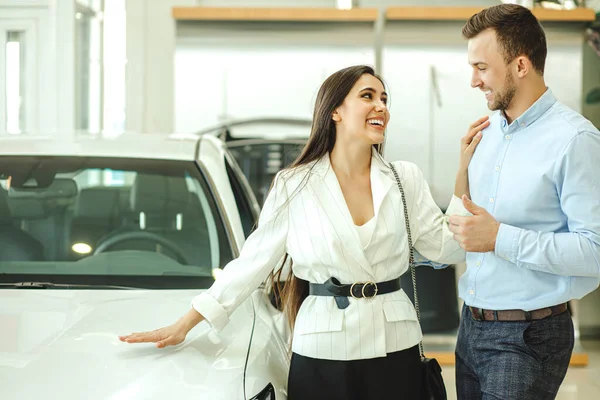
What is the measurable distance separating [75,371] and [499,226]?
0.99 meters

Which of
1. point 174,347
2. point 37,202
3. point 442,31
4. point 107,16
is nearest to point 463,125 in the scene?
point 442,31

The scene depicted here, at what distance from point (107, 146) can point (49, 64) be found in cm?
305

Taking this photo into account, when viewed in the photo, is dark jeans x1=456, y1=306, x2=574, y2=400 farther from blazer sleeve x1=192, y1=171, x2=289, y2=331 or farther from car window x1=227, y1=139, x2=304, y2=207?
car window x1=227, y1=139, x2=304, y2=207

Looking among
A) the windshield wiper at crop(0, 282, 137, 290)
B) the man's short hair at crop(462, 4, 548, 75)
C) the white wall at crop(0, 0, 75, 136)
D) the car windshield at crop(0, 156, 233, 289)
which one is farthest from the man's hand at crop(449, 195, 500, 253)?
the white wall at crop(0, 0, 75, 136)

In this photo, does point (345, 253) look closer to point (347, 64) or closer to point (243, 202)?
point (243, 202)

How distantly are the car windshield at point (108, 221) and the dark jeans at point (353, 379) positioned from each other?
1.82 ft

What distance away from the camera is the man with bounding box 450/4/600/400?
174 cm

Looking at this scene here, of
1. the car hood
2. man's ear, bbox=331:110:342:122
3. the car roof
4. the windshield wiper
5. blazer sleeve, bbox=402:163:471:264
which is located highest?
man's ear, bbox=331:110:342:122

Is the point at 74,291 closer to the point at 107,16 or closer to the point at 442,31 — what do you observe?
the point at 442,31

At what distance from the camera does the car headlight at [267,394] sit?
1659mm

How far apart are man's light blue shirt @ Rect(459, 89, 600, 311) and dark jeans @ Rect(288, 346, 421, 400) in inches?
10.7

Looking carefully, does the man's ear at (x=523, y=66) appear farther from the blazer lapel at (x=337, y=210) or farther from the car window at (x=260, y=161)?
the car window at (x=260, y=161)

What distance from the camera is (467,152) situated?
2041 millimetres

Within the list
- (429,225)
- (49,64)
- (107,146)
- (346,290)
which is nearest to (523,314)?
(429,225)
